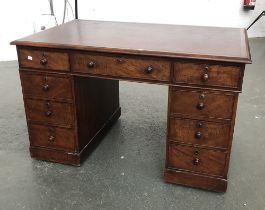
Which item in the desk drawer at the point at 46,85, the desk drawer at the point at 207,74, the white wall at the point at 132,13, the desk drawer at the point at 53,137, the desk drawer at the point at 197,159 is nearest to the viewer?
the desk drawer at the point at 207,74

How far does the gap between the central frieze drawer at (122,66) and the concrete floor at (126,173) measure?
65cm

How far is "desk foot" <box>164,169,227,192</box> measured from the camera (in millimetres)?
1882

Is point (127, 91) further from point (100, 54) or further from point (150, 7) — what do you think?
point (150, 7)

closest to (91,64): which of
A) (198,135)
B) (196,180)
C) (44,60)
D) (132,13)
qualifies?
(44,60)

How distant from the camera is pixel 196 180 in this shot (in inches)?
75.3

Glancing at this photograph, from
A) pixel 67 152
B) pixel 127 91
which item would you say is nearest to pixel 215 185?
pixel 67 152

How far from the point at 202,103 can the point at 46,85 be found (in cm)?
90

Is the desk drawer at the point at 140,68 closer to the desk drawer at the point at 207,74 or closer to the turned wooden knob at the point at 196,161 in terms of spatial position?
the desk drawer at the point at 207,74

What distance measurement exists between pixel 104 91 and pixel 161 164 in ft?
2.17

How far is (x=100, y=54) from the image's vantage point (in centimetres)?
178

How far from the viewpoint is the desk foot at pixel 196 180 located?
1.88 meters

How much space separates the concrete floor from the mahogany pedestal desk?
101mm

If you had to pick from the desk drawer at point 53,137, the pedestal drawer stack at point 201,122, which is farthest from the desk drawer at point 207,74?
the desk drawer at point 53,137

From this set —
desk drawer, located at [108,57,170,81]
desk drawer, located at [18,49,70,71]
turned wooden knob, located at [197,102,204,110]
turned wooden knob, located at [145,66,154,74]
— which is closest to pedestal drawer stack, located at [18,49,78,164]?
desk drawer, located at [18,49,70,71]
